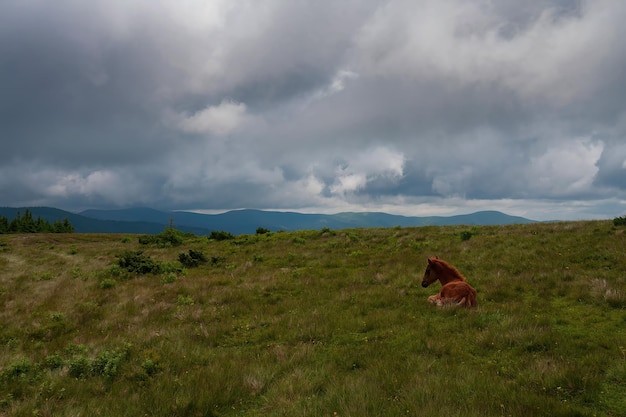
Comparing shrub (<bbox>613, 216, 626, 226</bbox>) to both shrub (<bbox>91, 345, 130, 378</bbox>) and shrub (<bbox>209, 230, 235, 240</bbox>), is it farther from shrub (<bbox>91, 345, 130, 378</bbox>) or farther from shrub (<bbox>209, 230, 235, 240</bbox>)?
shrub (<bbox>209, 230, 235, 240</bbox>)

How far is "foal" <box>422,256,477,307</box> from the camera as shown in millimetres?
10508

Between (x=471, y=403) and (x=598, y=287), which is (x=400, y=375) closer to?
(x=471, y=403)

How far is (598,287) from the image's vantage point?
35.7 ft

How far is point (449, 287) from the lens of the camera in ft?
35.9

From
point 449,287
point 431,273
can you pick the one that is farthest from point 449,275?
point 449,287

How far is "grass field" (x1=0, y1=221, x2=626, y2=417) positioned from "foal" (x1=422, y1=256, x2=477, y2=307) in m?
0.49

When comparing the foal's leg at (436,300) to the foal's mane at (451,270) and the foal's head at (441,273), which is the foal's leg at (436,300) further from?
the foal's mane at (451,270)

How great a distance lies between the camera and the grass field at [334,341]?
5.73 m

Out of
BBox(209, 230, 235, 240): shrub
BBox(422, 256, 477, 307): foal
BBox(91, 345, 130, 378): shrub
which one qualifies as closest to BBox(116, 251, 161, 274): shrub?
BBox(91, 345, 130, 378): shrub

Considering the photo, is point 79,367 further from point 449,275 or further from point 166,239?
point 166,239

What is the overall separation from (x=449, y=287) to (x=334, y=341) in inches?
171

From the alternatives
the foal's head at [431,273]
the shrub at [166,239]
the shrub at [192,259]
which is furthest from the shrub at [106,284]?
the shrub at [166,239]

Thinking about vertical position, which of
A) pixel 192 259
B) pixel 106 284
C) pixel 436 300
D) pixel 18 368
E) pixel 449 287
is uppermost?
pixel 449 287

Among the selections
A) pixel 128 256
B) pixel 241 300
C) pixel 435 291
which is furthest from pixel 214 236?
pixel 435 291
